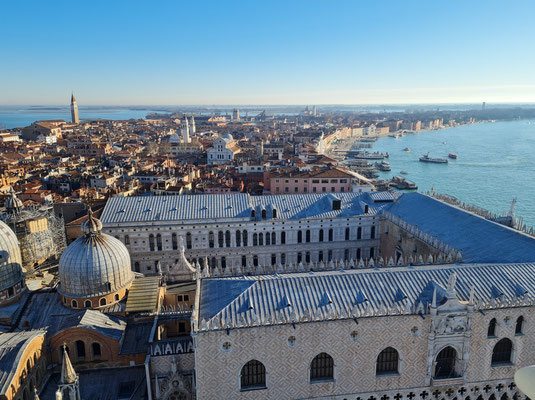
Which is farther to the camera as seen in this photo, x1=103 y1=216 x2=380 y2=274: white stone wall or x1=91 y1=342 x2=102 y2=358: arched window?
x1=103 y1=216 x2=380 y2=274: white stone wall

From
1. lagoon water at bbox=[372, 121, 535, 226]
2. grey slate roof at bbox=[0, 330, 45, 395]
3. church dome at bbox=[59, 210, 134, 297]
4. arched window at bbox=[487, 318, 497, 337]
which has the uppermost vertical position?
church dome at bbox=[59, 210, 134, 297]

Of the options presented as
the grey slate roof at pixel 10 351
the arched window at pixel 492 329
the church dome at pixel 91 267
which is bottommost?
the grey slate roof at pixel 10 351

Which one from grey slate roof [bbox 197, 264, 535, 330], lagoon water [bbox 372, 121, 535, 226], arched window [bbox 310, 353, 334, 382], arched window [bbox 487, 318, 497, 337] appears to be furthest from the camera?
lagoon water [bbox 372, 121, 535, 226]

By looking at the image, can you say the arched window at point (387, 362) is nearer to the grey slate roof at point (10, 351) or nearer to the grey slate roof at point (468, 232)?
the grey slate roof at point (468, 232)

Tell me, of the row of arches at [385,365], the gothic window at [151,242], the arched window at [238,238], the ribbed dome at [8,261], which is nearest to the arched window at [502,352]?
the row of arches at [385,365]

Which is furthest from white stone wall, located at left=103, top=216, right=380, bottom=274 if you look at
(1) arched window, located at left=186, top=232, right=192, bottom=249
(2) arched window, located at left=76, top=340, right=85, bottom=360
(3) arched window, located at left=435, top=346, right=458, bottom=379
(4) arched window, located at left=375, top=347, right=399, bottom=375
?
(3) arched window, located at left=435, top=346, right=458, bottom=379

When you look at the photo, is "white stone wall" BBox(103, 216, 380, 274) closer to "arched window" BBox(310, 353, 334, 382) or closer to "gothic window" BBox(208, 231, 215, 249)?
"gothic window" BBox(208, 231, 215, 249)
